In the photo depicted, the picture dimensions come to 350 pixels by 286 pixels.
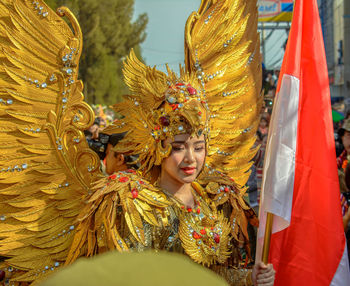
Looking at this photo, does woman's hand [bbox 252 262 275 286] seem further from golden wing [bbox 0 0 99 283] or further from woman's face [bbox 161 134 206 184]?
golden wing [bbox 0 0 99 283]

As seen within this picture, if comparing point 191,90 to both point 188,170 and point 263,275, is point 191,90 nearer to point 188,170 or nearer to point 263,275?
point 188,170

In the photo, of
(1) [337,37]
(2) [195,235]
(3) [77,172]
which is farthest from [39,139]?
(1) [337,37]

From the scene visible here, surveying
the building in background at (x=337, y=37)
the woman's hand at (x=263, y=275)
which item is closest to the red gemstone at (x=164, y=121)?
the woman's hand at (x=263, y=275)

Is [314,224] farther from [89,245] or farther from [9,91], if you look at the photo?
[9,91]

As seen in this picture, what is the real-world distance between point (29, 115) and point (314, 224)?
179cm

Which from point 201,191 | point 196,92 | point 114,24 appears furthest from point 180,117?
point 114,24

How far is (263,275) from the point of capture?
2.35 metres

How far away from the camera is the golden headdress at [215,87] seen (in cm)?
259

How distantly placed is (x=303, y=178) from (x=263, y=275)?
0.64 metres

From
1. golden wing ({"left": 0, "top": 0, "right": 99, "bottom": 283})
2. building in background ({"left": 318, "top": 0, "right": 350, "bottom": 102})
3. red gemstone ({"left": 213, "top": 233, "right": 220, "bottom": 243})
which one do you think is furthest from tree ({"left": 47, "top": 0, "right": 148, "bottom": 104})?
red gemstone ({"left": 213, "top": 233, "right": 220, "bottom": 243})

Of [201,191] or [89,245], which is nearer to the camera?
[89,245]

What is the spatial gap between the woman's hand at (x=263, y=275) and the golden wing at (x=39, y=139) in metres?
1.05

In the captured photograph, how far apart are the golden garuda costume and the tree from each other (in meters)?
15.4

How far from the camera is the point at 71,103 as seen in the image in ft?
8.67
